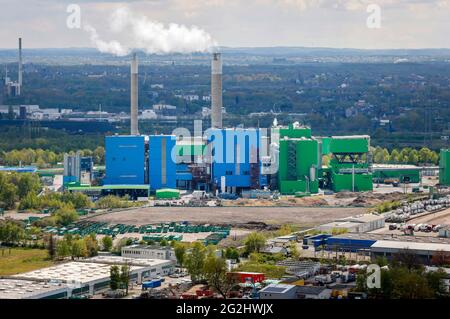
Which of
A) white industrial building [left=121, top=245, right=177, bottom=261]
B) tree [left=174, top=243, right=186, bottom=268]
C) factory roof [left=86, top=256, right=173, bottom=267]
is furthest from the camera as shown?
white industrial building [left=121, top=245, right=177, bottom=261]

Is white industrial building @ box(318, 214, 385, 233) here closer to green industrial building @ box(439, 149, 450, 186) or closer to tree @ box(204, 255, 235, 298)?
tree @ box(204, 255, 235, 298)

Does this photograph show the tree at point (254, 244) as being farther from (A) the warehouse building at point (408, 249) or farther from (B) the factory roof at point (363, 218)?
(B) the factory roof at point (363, 218)

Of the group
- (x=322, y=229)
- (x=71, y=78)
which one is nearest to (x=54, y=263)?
(x=322, y=229)

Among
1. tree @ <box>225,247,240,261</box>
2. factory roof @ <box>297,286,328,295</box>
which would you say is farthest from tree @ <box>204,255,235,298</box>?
tree @ <box>225,247,240,261</box>

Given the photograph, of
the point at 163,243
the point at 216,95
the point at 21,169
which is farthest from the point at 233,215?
the point at 216,95
